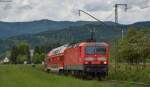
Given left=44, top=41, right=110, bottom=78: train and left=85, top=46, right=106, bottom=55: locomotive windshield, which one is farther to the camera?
left=85, top=46, right=106, bottom=55: locomotive windshield

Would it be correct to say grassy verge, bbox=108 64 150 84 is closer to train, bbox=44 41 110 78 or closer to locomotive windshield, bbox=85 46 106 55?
train, bbox=44 41 110 78

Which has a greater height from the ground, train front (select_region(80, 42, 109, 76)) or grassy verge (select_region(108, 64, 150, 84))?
train front (select_region(80, 42, 109, 76))

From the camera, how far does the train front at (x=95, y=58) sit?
45094 millimetres

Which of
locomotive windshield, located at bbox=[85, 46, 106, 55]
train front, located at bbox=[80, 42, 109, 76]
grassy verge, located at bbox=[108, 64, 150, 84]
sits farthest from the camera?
locomotive windshield, located at bbox=[85, 46, 106, 55]

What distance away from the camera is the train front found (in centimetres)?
4509

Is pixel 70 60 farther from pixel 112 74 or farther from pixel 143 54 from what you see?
pixel 143 54

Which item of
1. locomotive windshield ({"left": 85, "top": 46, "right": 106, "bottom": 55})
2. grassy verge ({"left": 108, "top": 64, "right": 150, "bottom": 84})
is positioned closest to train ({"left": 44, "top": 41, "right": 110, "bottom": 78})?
locomotive windshield ({"left": 85, "top": 46, "right": 106, "bottom": 55})

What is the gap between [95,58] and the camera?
1784 inches

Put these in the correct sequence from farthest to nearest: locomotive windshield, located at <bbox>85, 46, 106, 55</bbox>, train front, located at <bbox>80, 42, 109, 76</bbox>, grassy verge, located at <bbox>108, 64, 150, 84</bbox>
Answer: locomotive windshield, located at <bbox>85, 46, 106, 55</bbox> → train front, located at <bbox>80, 42, 109, 76</bbox> → grassy verge, located at <bbox>108, 64, 150, 84</bbox>

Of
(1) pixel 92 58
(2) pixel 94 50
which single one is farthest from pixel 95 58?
(2) pixel 94 50

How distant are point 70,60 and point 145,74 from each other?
1106 centimetres

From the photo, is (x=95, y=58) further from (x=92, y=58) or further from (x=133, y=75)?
(x=133, y=75)

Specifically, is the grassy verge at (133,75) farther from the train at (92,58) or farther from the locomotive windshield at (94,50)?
the locomotive windshield at (94,50)

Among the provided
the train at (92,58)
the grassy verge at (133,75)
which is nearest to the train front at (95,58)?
the train at (92,58)
